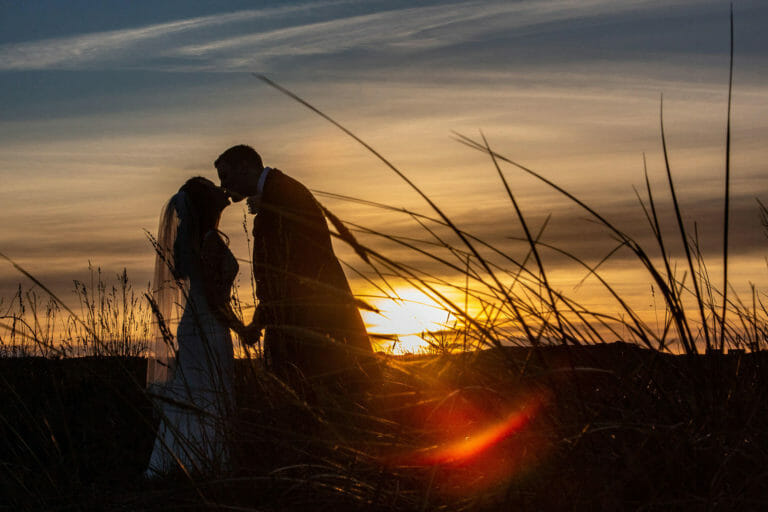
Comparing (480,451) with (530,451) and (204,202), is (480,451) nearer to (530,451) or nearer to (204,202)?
(530,451)

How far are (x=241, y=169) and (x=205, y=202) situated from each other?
0.45 metres

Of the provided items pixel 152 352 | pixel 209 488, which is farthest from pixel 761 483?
pixel 152 352

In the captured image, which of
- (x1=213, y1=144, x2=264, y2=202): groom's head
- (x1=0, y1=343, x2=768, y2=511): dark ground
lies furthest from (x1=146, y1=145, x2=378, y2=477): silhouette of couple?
(x1=0, y1=343, x2=768, y2=511): dark ground

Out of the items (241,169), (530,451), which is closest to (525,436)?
(530,451)

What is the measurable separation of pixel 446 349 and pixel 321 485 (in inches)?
25.9

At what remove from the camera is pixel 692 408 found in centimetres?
155

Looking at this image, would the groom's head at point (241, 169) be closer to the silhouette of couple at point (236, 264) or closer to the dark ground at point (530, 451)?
the silhouette of couple at point (236, 264)

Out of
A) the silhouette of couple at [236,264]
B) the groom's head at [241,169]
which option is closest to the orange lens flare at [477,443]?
the silhouette of couple at [236,264]

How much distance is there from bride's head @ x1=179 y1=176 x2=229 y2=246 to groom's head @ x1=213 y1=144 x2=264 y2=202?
0.89 feet

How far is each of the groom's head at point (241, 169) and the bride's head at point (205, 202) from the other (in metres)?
0.27

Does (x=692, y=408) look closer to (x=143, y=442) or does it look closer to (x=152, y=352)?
(x=152, y=352)

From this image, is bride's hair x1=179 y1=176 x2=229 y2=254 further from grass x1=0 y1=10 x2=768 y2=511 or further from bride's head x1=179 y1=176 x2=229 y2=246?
grass x1=0 y1=10 x2=768 y2=511

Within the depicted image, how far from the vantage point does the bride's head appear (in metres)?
4.96

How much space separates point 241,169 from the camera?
4.68m
